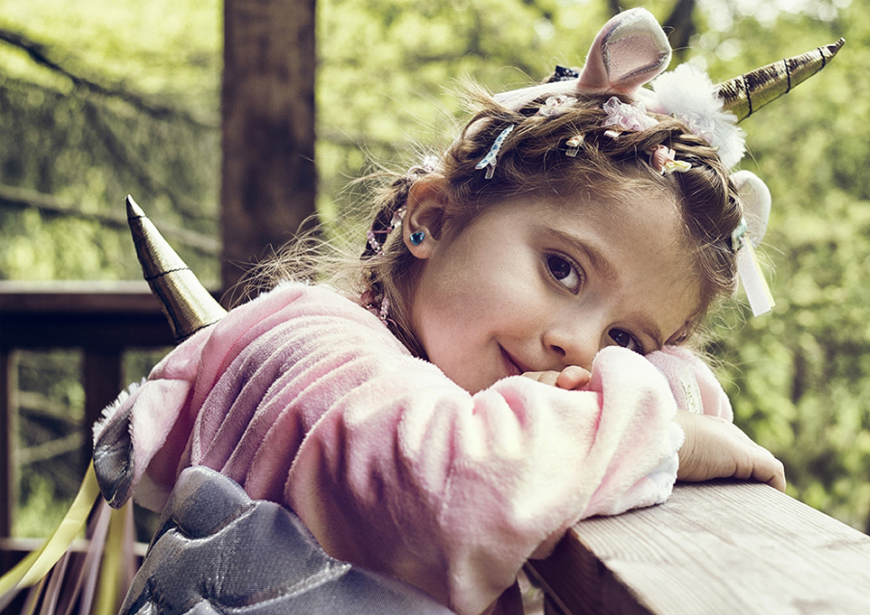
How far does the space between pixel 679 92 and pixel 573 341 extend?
46cm

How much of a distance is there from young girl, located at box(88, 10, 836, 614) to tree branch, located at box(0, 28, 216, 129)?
434 cm

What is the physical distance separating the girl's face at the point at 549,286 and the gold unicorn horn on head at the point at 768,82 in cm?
24

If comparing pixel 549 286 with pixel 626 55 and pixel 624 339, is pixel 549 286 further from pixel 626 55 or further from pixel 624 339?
pixel 626 55

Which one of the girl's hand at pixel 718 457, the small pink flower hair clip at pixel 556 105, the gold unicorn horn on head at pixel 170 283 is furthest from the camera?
the gold unicorn horn on head at pixel 170 283

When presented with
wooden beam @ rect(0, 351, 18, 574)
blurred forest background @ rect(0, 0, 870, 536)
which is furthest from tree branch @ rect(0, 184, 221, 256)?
wooden beam @ rect(0, 351, 18, 574)

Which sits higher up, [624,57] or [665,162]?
[624,57]

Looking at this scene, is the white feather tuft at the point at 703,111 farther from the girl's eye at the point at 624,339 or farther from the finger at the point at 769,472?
the finger at the point at 769,472

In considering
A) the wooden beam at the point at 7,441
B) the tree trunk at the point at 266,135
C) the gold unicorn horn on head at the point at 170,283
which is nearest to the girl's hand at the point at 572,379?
the gold unicorn horn on head at the point at 170,283

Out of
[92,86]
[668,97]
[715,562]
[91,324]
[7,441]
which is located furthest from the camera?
[92,86]

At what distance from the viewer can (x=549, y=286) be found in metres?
0.97

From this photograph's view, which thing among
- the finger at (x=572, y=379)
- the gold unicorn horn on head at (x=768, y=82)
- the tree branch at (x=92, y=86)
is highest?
the tree branch at (x=92, y=86)

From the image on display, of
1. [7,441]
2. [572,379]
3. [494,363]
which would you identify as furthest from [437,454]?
[7,441]

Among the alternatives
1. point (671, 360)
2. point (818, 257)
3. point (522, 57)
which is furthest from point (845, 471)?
point (671, 360)

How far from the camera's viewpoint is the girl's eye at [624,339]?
1.06 metres
